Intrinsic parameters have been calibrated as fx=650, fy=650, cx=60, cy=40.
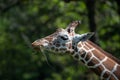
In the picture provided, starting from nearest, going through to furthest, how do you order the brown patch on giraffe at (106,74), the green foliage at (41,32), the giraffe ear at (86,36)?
the giraffe ear at (86,36) → the brown patch on giraffe at (106,74) → the green foliage at (41,32)

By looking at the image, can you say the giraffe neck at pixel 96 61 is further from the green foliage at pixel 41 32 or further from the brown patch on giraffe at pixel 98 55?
the green foliage at pixel 41 32

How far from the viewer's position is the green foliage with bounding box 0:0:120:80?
20.3m

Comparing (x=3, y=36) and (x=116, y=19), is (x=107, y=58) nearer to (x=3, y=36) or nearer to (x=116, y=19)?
(x=116, y=19)

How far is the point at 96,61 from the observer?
1215 cm

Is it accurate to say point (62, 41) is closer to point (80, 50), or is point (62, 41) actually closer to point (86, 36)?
point (80, 50)

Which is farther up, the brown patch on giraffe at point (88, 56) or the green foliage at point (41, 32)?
the green foliage at point (41, 32)

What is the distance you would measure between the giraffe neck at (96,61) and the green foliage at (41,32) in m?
4.65

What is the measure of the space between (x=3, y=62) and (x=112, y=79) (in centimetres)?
1319

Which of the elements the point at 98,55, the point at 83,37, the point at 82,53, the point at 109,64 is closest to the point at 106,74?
the point at 109,64

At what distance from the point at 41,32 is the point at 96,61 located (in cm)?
801

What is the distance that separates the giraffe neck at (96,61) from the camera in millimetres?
12094

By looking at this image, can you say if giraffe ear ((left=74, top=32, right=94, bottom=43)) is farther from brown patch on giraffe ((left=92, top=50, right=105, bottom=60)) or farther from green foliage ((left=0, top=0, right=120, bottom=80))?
green foliage ((left=0, top=0, right=120, bottom=80))

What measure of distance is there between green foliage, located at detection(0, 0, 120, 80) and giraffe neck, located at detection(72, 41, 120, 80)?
4653mm

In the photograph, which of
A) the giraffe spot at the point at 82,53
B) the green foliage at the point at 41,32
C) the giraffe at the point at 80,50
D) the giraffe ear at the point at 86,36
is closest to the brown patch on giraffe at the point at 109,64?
the giraffe at the point at 80,50
